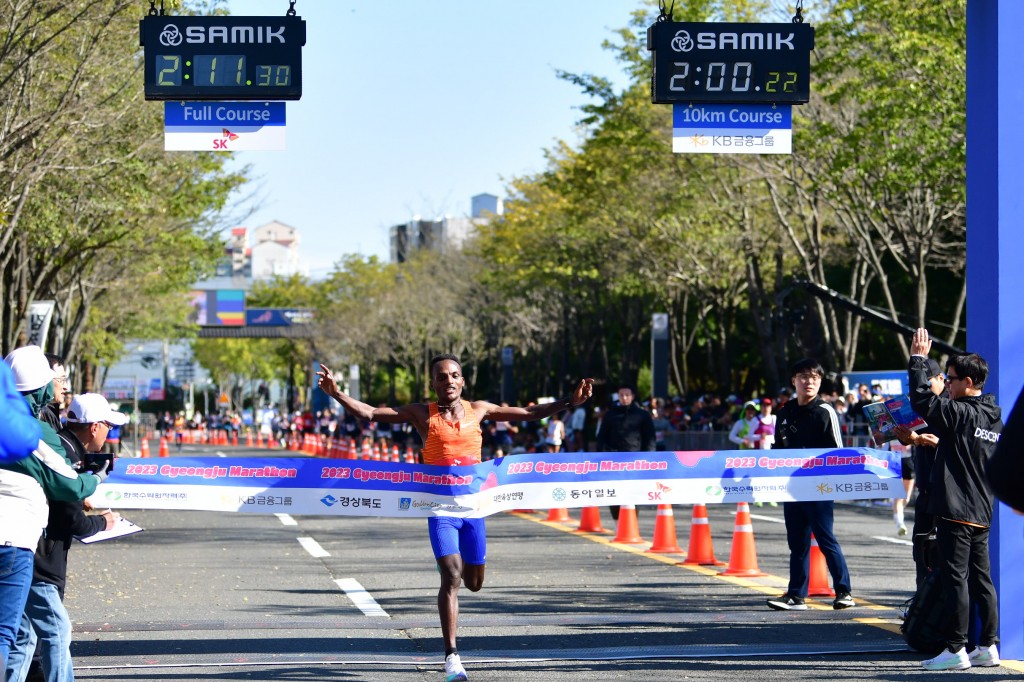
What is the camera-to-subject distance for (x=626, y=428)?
61.6 feet

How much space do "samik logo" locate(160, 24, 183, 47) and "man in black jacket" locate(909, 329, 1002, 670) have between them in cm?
724

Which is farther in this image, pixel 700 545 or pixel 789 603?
pixel 700 545

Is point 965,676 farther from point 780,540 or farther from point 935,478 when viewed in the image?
point 780,540

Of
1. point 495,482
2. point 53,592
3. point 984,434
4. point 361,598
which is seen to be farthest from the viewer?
point 361,598

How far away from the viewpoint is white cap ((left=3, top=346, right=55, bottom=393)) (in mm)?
6277

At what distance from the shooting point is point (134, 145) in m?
24.0

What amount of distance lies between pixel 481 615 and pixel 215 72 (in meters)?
5.30

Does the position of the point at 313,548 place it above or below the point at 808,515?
below

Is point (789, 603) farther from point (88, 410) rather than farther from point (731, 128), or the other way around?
point (88, 410)

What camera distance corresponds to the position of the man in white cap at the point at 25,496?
A: 597cm

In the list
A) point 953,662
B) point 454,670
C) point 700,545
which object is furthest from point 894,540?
point 454,670

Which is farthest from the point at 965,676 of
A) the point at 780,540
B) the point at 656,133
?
the point at 656,133

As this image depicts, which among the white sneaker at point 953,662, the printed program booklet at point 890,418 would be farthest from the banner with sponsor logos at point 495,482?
the white sneaker at point 953,662

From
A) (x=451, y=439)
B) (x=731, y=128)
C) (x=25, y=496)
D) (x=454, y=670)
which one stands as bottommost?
(x=454, y=670)
